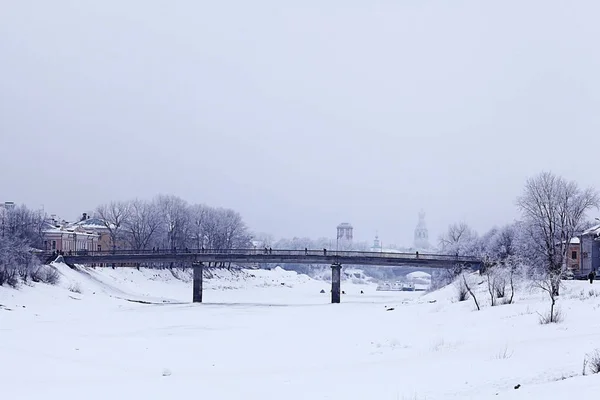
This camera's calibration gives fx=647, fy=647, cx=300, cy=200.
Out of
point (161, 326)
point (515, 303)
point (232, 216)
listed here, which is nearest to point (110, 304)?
point (161, 326)

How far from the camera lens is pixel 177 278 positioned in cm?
10712

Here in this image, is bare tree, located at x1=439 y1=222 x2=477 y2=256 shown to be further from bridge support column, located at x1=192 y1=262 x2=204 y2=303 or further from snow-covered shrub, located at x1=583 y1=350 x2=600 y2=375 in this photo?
snow-covered shrub, located at x1=583 y1=350 x2=600 y2=375

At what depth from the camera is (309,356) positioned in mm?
24859

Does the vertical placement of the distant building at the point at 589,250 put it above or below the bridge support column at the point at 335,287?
above

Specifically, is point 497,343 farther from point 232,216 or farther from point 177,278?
point 232,216

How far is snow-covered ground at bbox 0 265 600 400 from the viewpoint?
15.8 metres

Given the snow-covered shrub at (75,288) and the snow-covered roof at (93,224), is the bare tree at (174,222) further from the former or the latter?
the snow-covered shrub at (75,288)

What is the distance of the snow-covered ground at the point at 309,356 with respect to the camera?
15828 mm

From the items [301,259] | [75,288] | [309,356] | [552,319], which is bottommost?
[75,288]

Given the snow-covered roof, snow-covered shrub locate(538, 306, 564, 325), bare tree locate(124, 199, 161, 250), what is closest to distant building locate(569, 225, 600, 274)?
snow-covered shrub locate(538, 306, 564, 325)

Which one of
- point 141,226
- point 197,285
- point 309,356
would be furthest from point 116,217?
point 309,356

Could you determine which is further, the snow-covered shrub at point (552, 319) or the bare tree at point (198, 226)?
the bare tree at point (198, 226)

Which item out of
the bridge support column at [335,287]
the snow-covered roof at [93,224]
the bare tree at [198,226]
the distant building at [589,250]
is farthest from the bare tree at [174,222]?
the distant building at [589,250]

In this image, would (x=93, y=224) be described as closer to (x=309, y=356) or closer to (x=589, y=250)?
(x=589, y=250)
